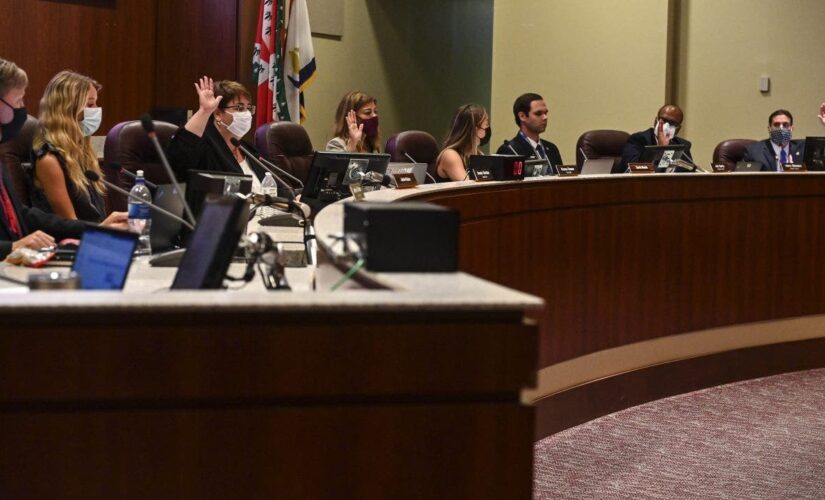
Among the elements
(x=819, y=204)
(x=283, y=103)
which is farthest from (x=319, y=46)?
(x=819, y=204)

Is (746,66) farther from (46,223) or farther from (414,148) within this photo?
(46,223)

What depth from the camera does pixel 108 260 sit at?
85.0 inches

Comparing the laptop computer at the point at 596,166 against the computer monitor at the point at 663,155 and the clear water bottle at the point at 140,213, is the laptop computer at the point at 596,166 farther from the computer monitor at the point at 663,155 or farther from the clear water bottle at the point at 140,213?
the clear water bottle at the point at 140,213

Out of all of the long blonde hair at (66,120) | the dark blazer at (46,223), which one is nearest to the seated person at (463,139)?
the long blonde hair at (66,120)

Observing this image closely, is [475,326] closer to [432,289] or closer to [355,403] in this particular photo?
[432,289]

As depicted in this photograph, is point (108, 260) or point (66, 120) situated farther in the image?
point (66, 120)

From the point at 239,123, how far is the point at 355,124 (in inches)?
52.7

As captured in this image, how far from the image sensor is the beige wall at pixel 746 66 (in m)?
8.38

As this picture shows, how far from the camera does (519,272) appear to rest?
13.1 ft

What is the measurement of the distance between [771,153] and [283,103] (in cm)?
305

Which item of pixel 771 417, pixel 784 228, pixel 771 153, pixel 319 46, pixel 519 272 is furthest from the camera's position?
pixel 319 46

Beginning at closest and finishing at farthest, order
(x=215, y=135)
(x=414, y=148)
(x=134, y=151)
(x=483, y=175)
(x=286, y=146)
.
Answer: (x=483, y=175) < (x=134, y=151) < (x=215, y=135) < (x=286, y=146) < (x=414, y=148)

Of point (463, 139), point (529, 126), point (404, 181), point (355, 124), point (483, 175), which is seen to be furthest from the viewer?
point (529, 126)

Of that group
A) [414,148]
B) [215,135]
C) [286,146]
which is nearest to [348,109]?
[414,148]
